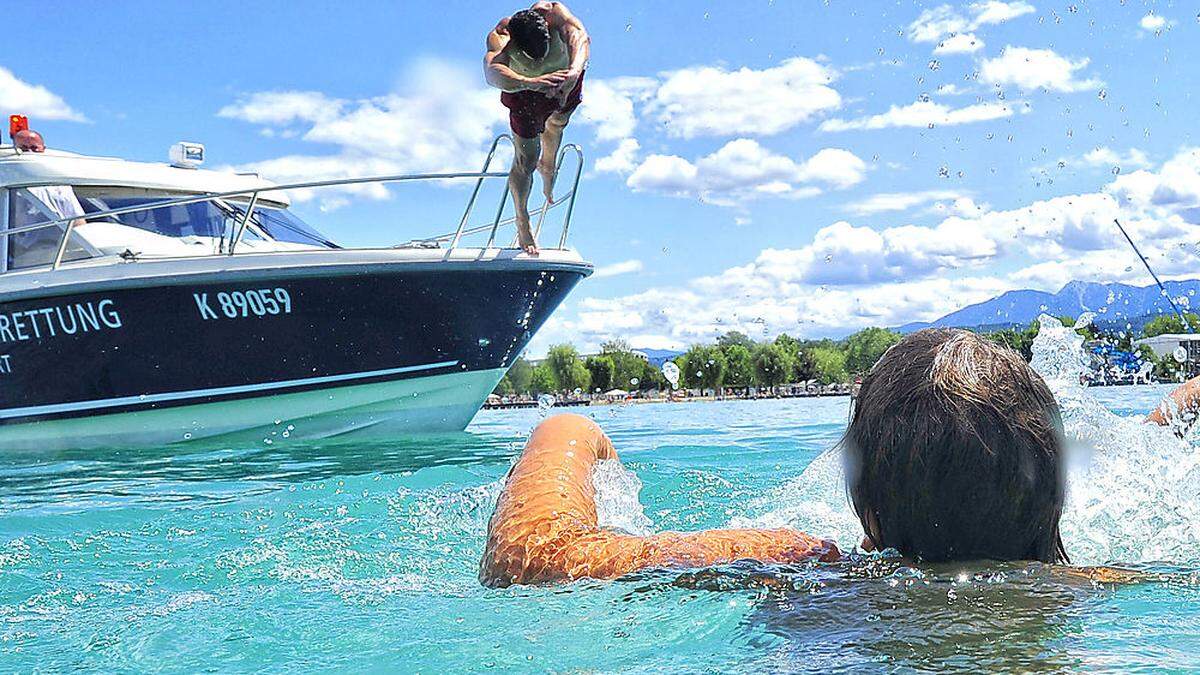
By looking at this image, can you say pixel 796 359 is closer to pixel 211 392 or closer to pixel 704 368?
pixel 704 368

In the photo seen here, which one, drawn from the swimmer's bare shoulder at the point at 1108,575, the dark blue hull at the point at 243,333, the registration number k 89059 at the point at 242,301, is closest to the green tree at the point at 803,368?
the dark blue hull at the point at 243,333

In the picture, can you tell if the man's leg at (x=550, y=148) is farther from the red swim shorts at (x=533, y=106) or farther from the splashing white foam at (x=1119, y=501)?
the splashing white foam at (x=1119, y=501)

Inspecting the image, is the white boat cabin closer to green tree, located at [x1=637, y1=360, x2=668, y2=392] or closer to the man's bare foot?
the man's bare foot

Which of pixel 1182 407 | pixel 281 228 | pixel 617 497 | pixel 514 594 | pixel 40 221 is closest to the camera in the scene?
pixel 514 594

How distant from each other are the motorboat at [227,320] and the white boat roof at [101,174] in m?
0.02

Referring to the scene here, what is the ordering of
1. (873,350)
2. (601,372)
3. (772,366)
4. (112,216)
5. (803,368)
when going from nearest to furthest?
1. (873,350)
2. (112,216)
3. (772,366)
4. (601,372)
5. (803,368)

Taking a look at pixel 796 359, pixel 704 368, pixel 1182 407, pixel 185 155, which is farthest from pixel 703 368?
pixel 1182 407

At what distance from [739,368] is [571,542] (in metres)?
92.6

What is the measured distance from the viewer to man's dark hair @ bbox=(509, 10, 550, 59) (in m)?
7.40

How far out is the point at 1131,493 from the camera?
10.7 ft

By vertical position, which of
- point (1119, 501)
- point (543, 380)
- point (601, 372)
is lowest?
point (1119, 501)

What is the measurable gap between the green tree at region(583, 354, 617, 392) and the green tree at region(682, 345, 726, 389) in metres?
6.47

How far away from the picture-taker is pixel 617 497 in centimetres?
279

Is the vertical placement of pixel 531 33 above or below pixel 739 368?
above
